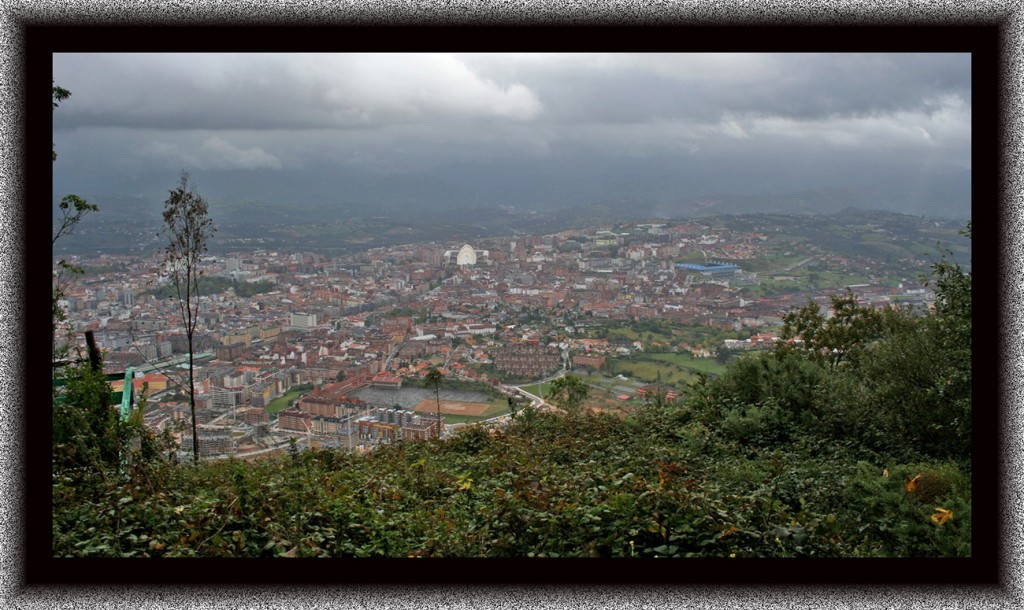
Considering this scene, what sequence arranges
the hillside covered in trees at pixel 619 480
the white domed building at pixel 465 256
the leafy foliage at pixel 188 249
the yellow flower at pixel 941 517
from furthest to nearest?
the leafy foliage at pixel 188 249 → the white domed building at pixel 465 256 → the yellow flower at pixel 941 517 → the hillside covered in trees at pixel 619 480

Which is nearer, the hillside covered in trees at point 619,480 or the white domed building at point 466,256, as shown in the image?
the hillside covered in trees at point 619,480

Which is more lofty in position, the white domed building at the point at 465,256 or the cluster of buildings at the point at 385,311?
the white domed building at the point at 465,256

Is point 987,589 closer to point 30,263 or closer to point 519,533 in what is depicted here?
point 519,533

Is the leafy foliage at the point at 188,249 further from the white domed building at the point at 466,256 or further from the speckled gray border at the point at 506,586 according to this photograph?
the speckled gray border at the point at 506,586

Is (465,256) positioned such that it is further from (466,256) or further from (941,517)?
(941,517)

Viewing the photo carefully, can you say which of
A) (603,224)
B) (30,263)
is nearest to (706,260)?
(603,224)

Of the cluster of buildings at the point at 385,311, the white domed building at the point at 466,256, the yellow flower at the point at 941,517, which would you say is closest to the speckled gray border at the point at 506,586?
the yellow flower at the point at 941,517
